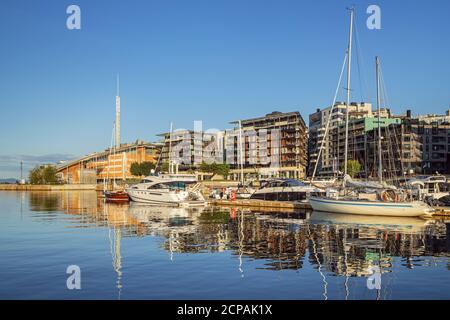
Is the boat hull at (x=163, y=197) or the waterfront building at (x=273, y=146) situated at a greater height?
the waterfront building at (x=273, y=146)

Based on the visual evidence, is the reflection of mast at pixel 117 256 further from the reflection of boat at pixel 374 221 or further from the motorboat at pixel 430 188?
the motorboat at pixel 430 188

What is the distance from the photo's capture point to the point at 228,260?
996 inches

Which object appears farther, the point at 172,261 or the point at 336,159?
the point at 336,159

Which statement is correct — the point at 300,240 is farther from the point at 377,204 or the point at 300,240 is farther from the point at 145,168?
the point at 145,168

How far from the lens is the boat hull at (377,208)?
4862 centimetres

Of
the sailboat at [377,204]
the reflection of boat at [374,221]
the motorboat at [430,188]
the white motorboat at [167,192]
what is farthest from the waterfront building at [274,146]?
the reflection of boat at [374,221]

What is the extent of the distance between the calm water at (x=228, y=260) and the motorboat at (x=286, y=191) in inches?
987

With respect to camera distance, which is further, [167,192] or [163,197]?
[163,197]

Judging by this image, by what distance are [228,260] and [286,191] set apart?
46365 mm

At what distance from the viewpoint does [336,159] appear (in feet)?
572

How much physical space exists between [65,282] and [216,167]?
154891 mm

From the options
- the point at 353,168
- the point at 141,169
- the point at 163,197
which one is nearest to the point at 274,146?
the point at 353,168
